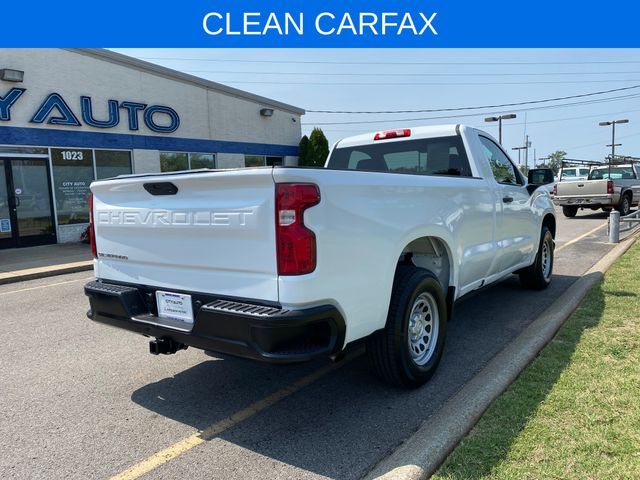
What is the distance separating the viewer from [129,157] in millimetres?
14945

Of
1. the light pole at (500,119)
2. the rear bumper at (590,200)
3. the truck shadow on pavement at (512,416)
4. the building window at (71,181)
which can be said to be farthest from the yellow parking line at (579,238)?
the light pole at (500,119)

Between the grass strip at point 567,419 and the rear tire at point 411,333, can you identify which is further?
the rear tire at point 411,333

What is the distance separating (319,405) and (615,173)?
795 inches

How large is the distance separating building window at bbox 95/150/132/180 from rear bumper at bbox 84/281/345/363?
12317 mm

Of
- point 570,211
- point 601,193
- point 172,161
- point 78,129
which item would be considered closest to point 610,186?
point 601,193

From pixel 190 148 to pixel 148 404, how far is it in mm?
14575

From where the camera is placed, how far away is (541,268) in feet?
20.8

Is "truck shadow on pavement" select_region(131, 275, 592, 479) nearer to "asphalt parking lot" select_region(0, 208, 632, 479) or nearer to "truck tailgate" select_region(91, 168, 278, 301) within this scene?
"asphalt parking lot" select_region(0, 208, 632, 479)

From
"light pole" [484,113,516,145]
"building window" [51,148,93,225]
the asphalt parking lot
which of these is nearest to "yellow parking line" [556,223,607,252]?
the asphalt parking lot

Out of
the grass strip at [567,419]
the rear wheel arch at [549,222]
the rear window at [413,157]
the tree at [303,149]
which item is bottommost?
the grass strip at [567,419]

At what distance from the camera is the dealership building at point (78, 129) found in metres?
12.2

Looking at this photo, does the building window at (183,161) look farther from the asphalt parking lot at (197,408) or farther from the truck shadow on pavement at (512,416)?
the truck shadow on pavement at (512,416)

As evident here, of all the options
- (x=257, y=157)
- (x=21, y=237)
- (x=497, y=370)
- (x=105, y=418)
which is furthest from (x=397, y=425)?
(x=257, y=157)

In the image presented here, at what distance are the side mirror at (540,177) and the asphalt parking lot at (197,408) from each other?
174 cm
